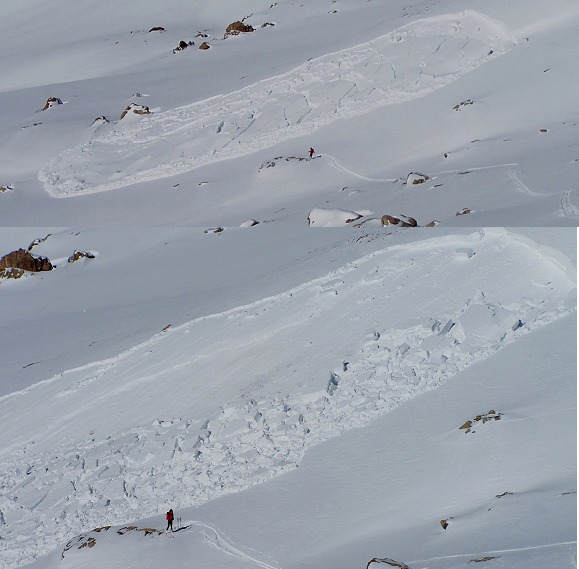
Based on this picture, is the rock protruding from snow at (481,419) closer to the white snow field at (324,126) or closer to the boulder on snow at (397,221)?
the white snow field at (324,126)

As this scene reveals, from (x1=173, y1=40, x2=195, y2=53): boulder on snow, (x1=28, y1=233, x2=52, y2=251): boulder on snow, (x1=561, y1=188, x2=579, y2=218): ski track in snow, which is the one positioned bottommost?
(x1=28, y1=233, x2=52, y2=251): boulder on snow

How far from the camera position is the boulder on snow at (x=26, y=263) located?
13844mm

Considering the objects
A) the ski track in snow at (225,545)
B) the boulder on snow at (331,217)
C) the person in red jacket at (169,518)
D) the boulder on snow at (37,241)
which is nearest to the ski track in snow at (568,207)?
the boulder on snow at (331,217)

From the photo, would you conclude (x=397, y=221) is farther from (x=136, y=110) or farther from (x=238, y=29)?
(x=238, y=29)

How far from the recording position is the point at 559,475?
7.19m

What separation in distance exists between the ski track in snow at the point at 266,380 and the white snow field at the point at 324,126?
103cm

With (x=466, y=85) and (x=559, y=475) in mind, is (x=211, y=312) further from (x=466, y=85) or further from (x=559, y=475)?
(x=466, y=85)

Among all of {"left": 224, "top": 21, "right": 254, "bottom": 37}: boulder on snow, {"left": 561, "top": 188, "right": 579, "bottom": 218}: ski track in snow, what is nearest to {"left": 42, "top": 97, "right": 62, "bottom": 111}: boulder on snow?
{"left": 224, "top": 21, "right": 254, "bottom": 37}: boulder on snow

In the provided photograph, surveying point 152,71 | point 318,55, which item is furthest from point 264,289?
point 152,71

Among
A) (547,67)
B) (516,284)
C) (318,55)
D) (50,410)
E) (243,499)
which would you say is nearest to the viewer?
(243,499)

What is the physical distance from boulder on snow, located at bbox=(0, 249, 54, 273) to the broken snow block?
528 cm

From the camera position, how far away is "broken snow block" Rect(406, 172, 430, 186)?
12375 mm

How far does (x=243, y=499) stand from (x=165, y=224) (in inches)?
243

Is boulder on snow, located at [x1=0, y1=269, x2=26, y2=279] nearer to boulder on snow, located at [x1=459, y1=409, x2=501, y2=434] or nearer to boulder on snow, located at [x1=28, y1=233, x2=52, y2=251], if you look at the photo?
boulder on snow, located at [x1=28, y1=233, x2=52, y2=251]
